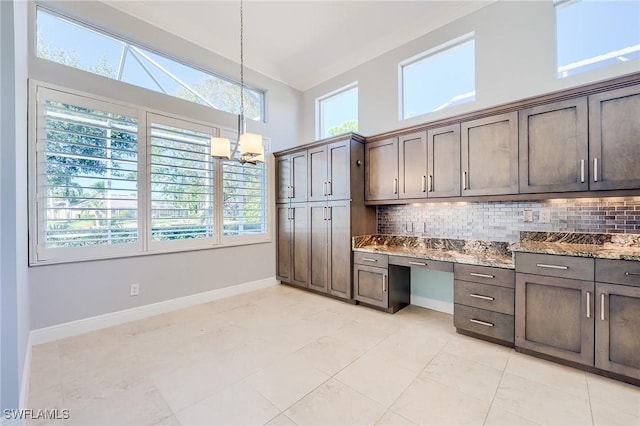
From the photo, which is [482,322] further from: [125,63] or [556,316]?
[125,63]

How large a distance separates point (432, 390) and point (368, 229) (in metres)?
2.18

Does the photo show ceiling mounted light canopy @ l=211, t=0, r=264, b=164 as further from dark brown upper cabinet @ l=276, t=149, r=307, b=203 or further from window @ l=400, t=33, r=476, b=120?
window @ l=400, t=33, r=476, b=120

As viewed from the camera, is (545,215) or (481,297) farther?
(545,215)

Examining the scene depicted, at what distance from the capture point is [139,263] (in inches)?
126

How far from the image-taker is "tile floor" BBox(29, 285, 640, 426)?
1.66 meters

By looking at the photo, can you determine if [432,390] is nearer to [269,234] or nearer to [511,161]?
[511,161]

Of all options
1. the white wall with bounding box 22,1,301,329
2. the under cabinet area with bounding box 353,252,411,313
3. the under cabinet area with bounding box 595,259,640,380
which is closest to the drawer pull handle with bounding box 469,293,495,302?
the under cabinet area with bounding box 595,259,640,380

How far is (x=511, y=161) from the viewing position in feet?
8.63

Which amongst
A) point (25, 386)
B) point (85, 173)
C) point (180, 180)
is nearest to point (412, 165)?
point (180, 180)

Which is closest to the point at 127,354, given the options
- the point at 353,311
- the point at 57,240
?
the point at 57,240

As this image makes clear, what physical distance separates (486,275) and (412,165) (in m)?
1.44

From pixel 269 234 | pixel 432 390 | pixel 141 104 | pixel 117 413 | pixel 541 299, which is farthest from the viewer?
pixel 269 234

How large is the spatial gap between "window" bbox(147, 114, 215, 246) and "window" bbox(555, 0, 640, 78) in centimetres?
409

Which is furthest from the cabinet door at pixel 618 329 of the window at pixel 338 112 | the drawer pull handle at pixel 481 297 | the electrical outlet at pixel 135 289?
the electrical outlet at pixel 135 289
